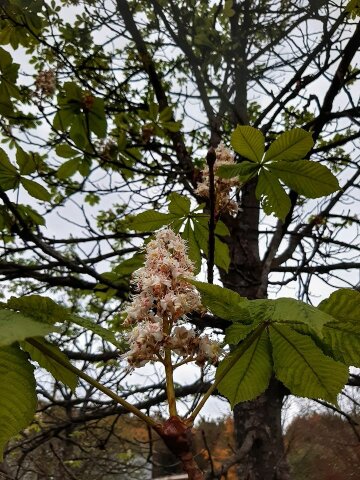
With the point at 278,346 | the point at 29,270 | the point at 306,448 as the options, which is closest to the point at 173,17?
the point at 29,270

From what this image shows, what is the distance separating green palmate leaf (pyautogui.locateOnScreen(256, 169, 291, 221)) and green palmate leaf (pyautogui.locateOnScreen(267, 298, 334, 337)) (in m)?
0.85

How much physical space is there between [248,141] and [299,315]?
816 mm

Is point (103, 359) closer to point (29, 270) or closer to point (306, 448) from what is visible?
point (29, 270)

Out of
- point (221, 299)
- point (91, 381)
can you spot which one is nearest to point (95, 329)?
point (91, 381)

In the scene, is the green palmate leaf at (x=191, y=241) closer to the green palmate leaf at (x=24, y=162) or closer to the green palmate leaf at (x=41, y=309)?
the green palmate leaf at (x=24, y=162)

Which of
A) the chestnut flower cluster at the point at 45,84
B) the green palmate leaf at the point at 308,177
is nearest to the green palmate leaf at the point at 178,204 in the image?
the green palmate leaf at the point at 308,177

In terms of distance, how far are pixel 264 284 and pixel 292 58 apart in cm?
215

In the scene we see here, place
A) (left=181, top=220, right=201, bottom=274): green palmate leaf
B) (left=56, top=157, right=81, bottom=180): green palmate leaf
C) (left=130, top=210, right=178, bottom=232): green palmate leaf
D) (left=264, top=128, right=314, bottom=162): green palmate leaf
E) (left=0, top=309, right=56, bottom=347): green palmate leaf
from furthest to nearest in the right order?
(left=56, top=157, right=81, bottom=180): green palmate leaf → (left=181, top=220, right=201, bottom=274): green palmate leaf → (left=130, top=210, right=178, bottom=232): green palmate leaf → (left=264, top=128, right=314, bottom=162): green palmate leaf → (left=0, top=309, right=56, bottom=347): green palmate leaf

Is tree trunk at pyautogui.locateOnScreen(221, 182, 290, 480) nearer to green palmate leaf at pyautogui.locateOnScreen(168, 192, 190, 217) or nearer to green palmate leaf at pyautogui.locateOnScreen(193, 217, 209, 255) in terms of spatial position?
green palmate leaf at pyautogui.locateOnScreen(193, 217, 209, 255)

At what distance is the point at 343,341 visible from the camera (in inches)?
27.0

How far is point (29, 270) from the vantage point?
209 cm

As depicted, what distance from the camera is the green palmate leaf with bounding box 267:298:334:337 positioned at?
50cm

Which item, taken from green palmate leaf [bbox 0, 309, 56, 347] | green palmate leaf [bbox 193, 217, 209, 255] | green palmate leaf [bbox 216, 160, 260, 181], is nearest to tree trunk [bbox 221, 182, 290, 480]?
green palmate leaf [bbox 193, 217, 209, 255]

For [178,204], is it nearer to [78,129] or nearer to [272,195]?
[272,195]
